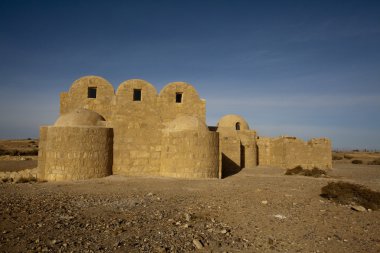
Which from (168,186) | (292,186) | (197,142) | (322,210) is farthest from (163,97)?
Answer: (322,210)

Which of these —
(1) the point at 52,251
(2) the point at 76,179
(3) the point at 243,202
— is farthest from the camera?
(2) the point at 76,179

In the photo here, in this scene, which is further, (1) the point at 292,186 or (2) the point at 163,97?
(2) the point at 163,97

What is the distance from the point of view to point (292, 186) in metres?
10.4

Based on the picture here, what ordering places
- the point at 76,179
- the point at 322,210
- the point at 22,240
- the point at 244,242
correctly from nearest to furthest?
the point at 22,240 → the point at 244,242 → the point at 322,210 → the point at 76,179

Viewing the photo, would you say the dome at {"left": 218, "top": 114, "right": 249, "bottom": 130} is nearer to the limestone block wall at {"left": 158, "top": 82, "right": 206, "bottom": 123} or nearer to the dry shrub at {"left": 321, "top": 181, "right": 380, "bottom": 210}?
the limestone block wall at {"left": 158, "top": 82, "right": 206, "bottom": 123}

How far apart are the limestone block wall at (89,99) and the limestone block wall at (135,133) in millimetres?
1070

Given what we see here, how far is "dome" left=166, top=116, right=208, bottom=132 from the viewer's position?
12.9 metres

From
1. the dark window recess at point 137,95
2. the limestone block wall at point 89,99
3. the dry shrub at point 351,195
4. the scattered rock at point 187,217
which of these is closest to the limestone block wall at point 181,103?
the dark window recess at point 137,95

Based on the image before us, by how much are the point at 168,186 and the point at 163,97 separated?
560 cm

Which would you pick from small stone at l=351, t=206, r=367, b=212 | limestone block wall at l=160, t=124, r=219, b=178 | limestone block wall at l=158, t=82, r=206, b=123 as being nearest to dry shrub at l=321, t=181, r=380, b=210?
small stone at l=351, t=206, r=367, b=212

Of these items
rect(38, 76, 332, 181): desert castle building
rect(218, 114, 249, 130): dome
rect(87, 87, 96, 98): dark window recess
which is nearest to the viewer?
rect(38, 76, 332, 181): desert castle building

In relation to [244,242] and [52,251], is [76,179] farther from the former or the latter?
[244,242]

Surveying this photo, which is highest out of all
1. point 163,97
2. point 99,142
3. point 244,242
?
point 163,97

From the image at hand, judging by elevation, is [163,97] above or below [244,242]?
above
